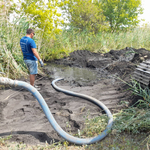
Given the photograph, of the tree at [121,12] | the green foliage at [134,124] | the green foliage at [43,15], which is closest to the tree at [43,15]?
the green foliage at [43,15]

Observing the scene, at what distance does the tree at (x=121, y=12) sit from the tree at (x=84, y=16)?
187 inches

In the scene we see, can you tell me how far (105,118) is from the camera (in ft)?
8.94

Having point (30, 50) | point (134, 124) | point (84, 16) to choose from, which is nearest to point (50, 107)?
point (30, 50)

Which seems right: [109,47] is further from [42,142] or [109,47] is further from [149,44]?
[42,142]

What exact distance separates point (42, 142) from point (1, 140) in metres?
0.63

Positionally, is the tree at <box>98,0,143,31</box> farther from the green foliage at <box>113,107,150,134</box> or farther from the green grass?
the green foliage at <box>113,107,150,134</box>

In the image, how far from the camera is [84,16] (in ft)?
44.6

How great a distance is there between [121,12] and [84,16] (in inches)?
284

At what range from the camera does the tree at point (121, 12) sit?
17.8 metres

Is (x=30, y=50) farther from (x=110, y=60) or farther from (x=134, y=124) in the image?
(x=110, y=60)

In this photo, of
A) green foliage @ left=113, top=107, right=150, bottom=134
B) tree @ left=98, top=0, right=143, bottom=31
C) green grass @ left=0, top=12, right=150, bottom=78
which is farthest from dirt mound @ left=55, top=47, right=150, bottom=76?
tree @ left=98, top=0, right=143, bottom=31

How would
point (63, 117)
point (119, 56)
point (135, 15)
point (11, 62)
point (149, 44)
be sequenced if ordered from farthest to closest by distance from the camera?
point (135, 15), point (149, 44), point (119, 56), point (11, 62), point (63, 117)

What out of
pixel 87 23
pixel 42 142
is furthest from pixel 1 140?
pixel 87 23

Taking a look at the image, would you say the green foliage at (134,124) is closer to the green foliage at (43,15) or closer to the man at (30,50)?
the man at (30,50)
